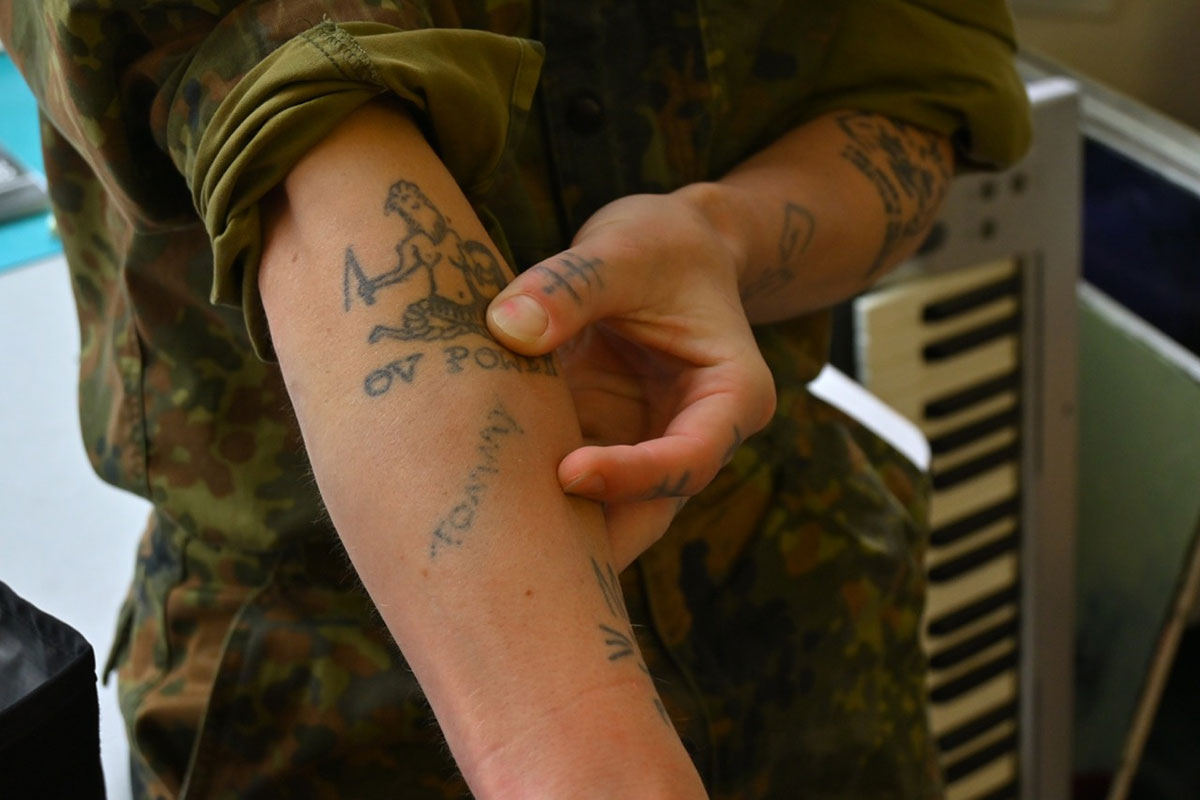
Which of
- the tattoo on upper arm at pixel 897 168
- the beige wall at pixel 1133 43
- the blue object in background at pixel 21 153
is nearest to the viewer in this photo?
the tattoo on upper arm at pixel 897 168

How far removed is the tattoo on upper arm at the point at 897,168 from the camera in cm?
74

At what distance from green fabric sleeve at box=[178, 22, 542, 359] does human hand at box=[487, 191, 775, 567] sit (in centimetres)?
8

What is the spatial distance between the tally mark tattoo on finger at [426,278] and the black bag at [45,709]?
0.55 feet

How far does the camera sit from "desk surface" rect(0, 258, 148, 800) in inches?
32.3

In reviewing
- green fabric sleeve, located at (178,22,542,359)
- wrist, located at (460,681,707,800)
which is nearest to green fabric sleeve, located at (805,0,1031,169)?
green fabric sleeve, located at (178,22,542,359)

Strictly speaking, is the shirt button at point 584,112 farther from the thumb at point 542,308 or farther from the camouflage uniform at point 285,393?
the thumb at point 542,308

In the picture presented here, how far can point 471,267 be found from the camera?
518 millimetres

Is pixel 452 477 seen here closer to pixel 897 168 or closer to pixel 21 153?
pixel 897 168

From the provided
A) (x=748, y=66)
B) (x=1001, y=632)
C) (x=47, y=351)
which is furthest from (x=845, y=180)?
(x=1001, y=632)

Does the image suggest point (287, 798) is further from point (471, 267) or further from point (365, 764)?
point (471, 267)

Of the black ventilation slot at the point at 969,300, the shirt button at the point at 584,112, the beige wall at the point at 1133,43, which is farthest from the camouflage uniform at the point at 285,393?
the beige wall at the point at 1133,43

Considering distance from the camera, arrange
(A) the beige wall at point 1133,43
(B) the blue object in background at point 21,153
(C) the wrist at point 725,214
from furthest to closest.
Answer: (A) the beige wall at point 1133,43
(B) the blue object in background at point 21,153
(C) the wrist at point 725,214

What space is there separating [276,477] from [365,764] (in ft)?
0.53

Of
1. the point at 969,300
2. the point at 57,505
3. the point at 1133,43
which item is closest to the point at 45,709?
the point at 57,505
